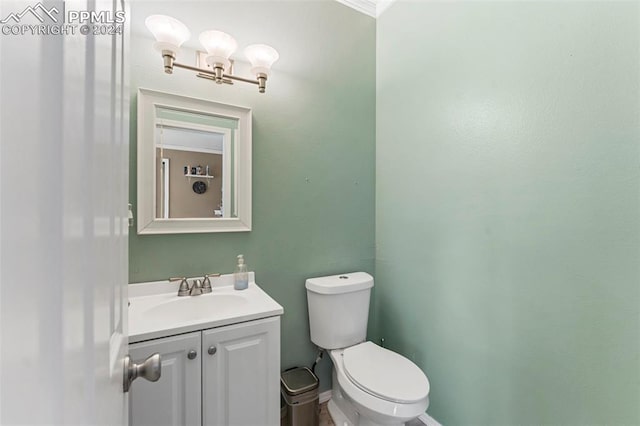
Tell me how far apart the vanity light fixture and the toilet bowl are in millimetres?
1517

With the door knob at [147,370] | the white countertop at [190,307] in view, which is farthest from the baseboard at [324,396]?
the door knob at [147,370]

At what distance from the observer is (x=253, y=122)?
5.08 feet

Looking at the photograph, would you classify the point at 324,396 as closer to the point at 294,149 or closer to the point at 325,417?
the point at 325,417

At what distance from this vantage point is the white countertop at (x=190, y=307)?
3.40 ft

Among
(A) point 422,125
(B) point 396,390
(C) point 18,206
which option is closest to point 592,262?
(B) point 396,390

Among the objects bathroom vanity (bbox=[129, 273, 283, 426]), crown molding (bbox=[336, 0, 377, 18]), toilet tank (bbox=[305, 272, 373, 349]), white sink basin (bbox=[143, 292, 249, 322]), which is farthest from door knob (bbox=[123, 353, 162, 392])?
crown molding (bbox=[336, 0, 377, 18])

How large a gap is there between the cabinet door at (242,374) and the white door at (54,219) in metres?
0.68

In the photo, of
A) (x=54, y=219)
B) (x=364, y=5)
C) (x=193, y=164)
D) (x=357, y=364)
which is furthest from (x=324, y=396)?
(x=364, y=5)

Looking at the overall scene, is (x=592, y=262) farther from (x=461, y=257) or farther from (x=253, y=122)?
(x=253, y=122)

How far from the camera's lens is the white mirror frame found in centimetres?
129

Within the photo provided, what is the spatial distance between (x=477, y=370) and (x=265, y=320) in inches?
41.4

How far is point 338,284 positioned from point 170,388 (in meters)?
0.91

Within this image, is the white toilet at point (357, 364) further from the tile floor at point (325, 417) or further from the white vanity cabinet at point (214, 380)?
the white vanity cabinet at point (214, 380)

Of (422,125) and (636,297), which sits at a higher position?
(422,125)
